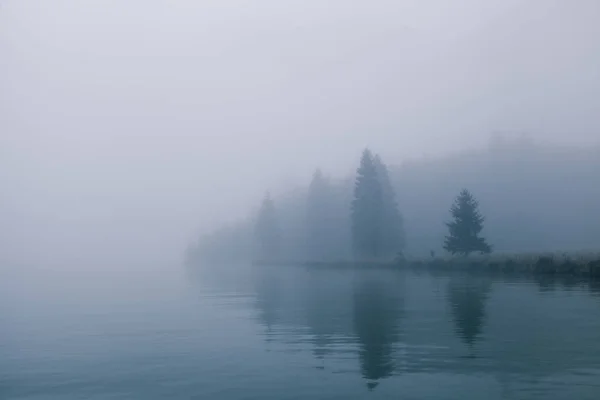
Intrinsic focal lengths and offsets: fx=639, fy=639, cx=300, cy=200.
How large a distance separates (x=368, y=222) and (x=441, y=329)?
5587 cm

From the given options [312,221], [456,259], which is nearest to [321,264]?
[312,221]

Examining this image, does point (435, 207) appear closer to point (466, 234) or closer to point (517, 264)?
point (466, 234)

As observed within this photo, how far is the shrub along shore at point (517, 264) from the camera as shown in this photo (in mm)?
43031

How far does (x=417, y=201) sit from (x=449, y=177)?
37.0ft

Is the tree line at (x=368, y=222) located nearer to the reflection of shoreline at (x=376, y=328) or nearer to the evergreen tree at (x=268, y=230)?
the evergreen tree at (x=268, y=230)

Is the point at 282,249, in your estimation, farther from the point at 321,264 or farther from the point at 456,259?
the point at 456,259

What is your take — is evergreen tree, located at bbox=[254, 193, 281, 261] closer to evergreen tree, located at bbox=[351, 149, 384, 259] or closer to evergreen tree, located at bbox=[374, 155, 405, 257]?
evergreen tree, located at bbox=[374, 155, 405, 257]

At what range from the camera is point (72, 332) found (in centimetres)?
2558

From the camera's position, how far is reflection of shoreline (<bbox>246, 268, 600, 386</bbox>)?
15.8m

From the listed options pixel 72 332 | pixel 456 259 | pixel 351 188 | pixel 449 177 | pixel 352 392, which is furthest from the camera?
pixel 449 177

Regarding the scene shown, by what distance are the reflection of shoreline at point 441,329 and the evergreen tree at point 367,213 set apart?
3893cm

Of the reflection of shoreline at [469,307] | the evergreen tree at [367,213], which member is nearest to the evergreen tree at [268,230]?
the evergreen tree at [367,213]

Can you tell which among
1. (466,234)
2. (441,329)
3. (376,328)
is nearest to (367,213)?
(466,234)

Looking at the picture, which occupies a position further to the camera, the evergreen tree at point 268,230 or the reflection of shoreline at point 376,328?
the evergreen tree at point 268,230
